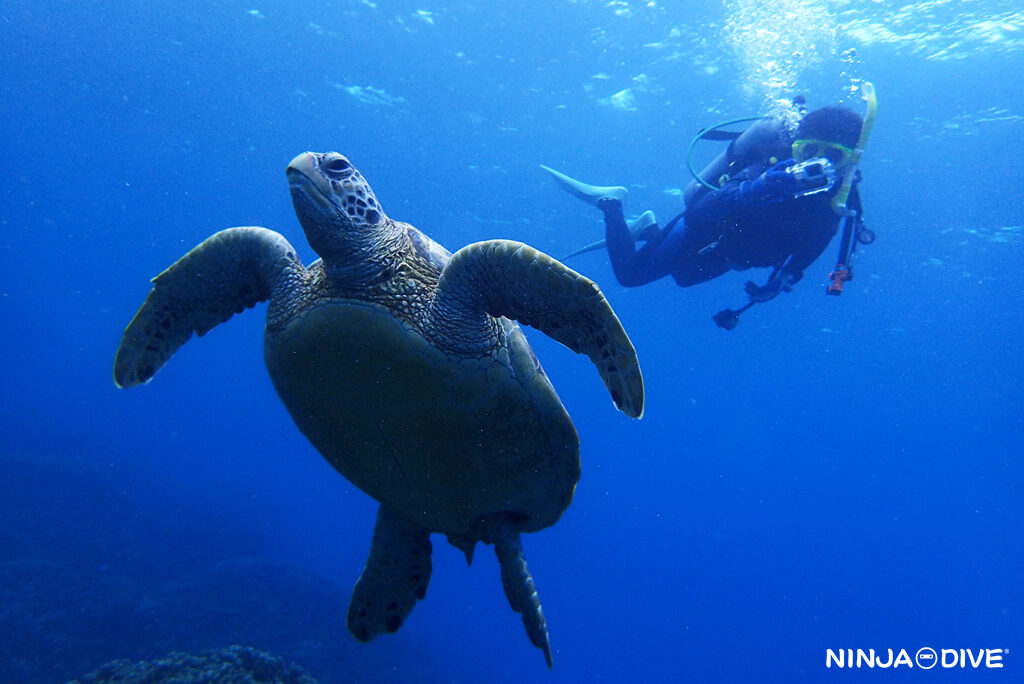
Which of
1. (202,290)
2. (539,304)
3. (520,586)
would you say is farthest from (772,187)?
(202,290)

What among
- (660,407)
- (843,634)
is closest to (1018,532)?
(843,634)

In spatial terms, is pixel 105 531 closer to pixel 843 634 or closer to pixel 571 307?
pixel 571 307

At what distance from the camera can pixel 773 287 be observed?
7.52 metres

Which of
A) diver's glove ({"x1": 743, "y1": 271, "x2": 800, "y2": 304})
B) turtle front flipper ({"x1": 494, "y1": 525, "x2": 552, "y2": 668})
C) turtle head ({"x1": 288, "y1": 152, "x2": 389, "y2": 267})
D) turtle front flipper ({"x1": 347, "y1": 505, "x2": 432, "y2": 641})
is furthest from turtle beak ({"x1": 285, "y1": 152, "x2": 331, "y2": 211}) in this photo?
diver's glove ({"x1": 743, "y1": 271, "x2": 800, "y2": 304})

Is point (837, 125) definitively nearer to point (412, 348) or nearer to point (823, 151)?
point (823, 151)

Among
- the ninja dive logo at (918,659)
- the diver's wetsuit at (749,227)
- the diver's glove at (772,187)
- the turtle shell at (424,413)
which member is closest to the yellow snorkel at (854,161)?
the diver's wetsuit at (749,227)

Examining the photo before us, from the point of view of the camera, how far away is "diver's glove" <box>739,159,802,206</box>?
6.34 m

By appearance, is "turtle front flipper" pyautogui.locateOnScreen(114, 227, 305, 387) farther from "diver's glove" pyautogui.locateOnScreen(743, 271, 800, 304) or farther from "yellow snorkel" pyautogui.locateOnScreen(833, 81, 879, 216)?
"diver's glove" pyautogui.locateOnScreen(743, 271, 800, 304)

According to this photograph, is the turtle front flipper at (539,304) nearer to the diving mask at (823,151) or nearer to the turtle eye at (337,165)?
the turtle eye at (337,165)

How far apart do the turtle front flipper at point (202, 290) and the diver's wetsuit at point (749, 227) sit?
6161 mm

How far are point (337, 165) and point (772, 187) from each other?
5.85 metres

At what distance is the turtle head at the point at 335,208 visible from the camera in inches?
92.9

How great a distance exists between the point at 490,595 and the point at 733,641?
974 inches

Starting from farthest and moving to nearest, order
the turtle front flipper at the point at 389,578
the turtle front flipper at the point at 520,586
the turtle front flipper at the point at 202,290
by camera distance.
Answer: the turtle front flipper at the point at 389,578 → the turtle front flipper at the point at 520,586 → the turtle front flipper at the point at 202,290
